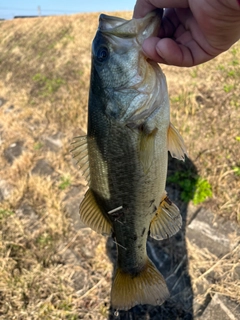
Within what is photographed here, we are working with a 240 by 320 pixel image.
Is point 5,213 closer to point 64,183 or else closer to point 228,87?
point 64,183

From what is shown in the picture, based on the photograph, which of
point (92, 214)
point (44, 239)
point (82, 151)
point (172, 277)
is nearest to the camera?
point (82, 151)

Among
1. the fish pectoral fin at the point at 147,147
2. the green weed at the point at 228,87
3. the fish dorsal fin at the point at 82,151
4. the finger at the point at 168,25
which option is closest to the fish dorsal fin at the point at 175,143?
the fish pectoral fin at the point at 147,147

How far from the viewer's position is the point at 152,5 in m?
2.12

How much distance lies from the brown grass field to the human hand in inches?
93.1

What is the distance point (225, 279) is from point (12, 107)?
640cm

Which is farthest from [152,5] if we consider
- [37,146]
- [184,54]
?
[37,146]

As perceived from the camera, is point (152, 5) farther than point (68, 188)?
No

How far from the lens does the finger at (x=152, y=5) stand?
2.00m

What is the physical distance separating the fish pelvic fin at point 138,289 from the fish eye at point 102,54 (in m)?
1.51

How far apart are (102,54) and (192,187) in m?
2.65

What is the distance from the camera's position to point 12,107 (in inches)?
316

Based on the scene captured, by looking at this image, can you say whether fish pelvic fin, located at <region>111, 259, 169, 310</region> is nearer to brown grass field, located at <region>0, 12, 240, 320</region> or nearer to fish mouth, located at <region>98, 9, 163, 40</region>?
brown grass field, located at <region>0, 12, 240, 320</region>

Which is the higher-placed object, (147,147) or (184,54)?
(184,54)

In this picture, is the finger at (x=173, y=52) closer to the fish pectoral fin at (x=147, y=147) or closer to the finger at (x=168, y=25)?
the finger at (x=168, y=25)
